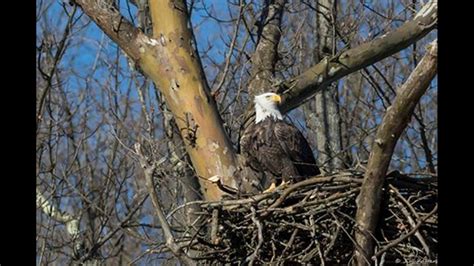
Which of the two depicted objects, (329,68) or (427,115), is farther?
(427,115)

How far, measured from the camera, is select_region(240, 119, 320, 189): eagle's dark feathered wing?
7418 mm

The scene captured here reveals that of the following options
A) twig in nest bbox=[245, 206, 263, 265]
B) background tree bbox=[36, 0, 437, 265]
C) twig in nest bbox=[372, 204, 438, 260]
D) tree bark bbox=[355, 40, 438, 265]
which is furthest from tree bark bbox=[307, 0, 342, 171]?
twig in nest bbox=[372, 204, 438, 260]

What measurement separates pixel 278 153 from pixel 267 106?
362mm

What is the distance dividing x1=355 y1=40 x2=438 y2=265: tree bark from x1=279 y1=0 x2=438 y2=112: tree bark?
6.15 feet

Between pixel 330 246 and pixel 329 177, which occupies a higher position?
pixel 329 177

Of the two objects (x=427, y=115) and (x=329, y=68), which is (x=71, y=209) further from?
(x=329, y=68)

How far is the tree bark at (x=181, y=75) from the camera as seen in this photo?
621cm

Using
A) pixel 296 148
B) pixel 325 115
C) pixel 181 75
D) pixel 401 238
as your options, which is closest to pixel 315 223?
pixel 401 238

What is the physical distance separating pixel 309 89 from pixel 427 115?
27.9 feet

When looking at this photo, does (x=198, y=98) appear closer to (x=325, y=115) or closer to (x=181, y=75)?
(x=181, y=75)

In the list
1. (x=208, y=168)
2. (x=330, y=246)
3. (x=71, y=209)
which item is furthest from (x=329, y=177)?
(x=71, y=209)

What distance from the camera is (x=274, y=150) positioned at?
7449 mm
